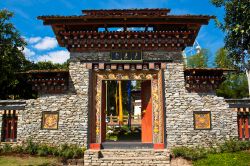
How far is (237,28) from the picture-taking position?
1210 centimetres

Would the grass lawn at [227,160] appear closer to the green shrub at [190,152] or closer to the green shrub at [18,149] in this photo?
the green shrub at [190,152]

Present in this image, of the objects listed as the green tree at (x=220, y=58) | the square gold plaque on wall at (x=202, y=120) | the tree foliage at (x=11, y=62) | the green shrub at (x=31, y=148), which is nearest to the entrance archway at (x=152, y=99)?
the square gold plaque on wall at (x=202, y=120)

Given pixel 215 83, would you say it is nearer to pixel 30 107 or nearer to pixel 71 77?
pixel 71 77

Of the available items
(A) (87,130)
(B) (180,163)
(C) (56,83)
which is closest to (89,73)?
(C) (56,83)

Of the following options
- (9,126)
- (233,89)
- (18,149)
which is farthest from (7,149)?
(233,89)

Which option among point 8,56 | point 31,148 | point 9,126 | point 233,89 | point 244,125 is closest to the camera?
point 31,148

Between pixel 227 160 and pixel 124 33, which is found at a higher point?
pixel 124 33

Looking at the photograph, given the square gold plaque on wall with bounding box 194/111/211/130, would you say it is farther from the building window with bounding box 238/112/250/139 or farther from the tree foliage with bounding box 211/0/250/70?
the tree foliage with bounding box 211/0/250/70

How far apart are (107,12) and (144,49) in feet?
12.5

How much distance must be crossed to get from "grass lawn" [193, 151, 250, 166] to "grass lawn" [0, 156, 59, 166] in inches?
236

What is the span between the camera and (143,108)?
12.9 metres

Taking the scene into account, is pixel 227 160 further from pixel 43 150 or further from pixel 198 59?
pixel 198 59

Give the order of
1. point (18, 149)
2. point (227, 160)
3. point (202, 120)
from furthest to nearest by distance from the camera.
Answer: point (202, 120)
point (18, 149)
point (227, 160)

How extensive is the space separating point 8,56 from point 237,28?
14019mm
